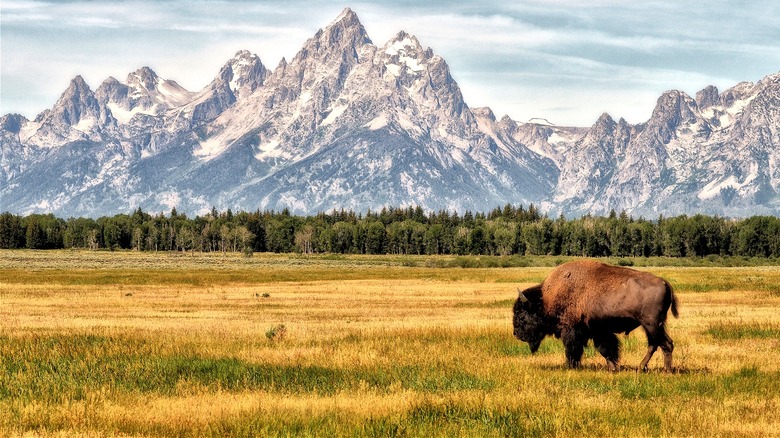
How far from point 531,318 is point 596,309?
221 cm

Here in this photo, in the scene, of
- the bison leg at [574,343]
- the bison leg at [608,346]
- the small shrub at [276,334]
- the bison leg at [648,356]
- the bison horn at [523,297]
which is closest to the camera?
the bison leg at [648,356]

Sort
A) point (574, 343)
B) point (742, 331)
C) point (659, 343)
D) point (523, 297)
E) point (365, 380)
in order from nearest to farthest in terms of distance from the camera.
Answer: point (365, 380)
point (659, 343)
point (574, 343)
point (523, 297)
point (742, 331)

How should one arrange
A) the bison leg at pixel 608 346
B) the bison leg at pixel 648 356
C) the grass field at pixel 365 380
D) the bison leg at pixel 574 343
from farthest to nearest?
1. the bison leg at pixel 574 343
2. the bison leg at pixel 608 346
3. the bison leg at pixel 648 356
4. the grass field at pixel 365 380

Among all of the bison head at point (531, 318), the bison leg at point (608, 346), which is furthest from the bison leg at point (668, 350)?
the bison head at point (531, 318)

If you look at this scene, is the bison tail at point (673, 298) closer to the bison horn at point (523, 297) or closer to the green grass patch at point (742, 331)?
the bison horn at point (523, 297)

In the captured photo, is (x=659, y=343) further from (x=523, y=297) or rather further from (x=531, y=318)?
(x=523, y=297)

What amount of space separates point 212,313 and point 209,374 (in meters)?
23.4

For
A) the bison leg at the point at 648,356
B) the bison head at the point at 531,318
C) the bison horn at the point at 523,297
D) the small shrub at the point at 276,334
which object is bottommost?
the small shrub at the point at 276,334

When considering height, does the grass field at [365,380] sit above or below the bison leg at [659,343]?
below

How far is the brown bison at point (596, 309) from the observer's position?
20.5m

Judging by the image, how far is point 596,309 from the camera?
69.2ft

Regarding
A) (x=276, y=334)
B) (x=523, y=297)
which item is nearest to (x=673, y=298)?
(x=523, y=297)

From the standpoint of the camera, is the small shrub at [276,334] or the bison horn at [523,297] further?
the small shrub at [276,334]

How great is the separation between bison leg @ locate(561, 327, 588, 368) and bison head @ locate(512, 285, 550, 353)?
3.21 feet
